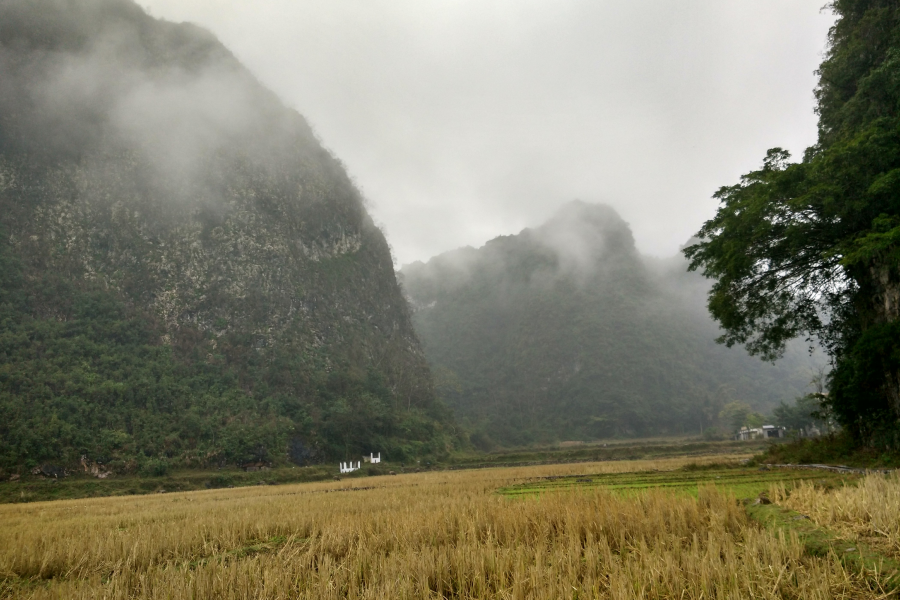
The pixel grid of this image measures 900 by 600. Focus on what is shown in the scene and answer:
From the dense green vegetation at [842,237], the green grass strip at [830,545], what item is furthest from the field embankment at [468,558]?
the dense green vegetation at [842,237]

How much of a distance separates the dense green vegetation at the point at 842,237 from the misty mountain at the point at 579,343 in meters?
67.0

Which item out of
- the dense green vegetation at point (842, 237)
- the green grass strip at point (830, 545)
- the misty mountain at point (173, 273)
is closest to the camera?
the green grass strip at point (830, 545)

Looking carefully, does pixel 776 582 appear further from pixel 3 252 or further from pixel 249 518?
pixel 3 252

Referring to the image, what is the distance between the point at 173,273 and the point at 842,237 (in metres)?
62.0

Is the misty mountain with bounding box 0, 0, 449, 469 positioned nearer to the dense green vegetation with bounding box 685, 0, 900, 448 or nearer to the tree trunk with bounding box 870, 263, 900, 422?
the dense green vegetation with bounding box 685, 0, 900, 448

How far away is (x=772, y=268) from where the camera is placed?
1648cm

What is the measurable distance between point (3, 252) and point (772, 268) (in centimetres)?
6604

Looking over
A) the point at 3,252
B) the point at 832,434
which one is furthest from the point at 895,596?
the point at 3,252

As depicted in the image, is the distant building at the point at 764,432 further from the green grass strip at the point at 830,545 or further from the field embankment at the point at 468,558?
the green grass strip at the point at 830,545

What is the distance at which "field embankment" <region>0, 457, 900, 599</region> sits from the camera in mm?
3441

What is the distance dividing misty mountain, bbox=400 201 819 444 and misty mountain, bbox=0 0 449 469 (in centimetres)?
2739

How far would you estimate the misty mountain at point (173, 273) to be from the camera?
141 ft

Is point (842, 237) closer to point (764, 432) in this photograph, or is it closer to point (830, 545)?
point (830, 545)

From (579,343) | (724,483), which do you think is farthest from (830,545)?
(579,343)
